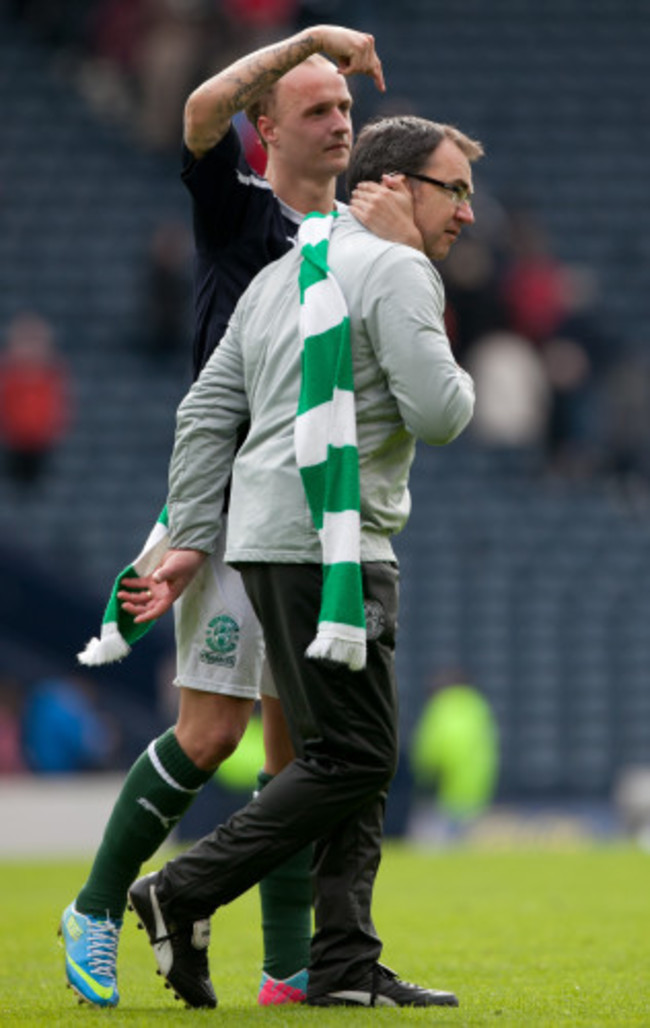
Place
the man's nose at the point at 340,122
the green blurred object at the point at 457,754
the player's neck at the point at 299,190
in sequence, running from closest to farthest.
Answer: the man's nose at the point at 340,122, the player's neck at the point at 299,190, the green blurred object at the point at 457,754

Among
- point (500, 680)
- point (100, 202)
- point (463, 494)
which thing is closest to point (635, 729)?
point (500, 680)

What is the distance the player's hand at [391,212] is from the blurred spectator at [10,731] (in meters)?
10.0

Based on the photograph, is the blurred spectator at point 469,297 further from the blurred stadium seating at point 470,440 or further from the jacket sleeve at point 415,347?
the jacket sleeve at point 415,347

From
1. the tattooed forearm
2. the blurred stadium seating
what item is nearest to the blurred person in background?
the tattooed forearm

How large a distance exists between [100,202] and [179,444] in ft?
46.0

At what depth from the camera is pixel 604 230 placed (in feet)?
59.8

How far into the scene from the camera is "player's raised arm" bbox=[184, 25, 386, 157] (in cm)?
402

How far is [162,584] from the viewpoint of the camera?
163 inches

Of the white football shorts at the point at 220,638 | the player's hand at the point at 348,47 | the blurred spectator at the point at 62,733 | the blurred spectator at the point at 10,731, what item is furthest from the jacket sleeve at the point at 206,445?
the blurred spectator at the point at 10,731

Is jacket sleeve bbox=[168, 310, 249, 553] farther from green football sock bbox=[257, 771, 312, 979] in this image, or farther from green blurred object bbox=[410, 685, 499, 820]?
green blurred object bbox=[410, 685, 499, 820]

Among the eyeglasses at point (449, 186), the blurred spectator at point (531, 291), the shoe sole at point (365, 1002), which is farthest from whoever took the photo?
the blurred spectator at point (531, 291)

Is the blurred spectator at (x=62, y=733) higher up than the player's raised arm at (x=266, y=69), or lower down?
lower down

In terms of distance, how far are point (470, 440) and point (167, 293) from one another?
9.06ft

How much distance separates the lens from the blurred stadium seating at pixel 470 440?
1580cm
